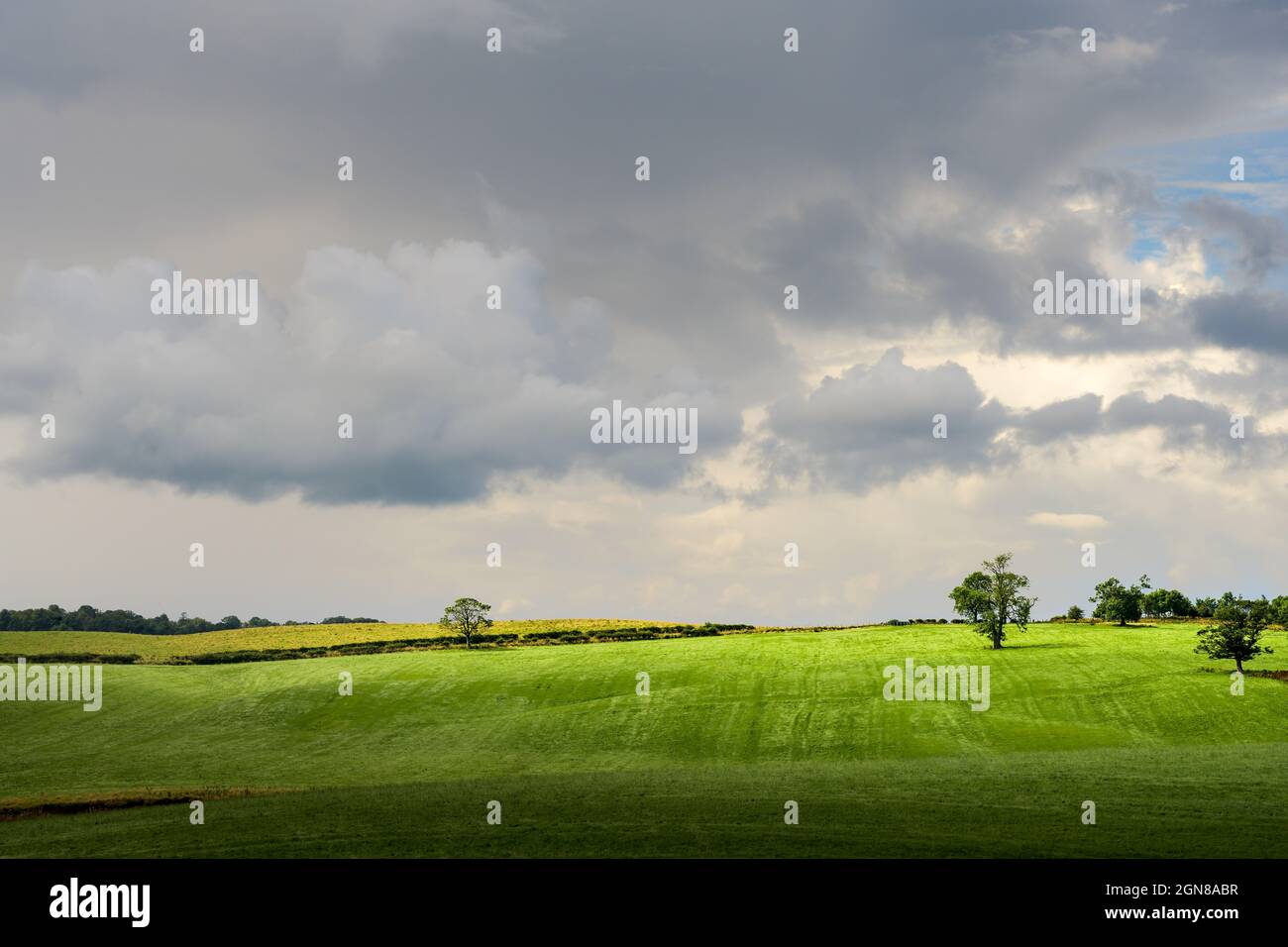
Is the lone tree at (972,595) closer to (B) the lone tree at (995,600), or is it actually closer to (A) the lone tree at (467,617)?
(B) the lone tree at (995,600)

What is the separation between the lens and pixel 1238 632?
9081 centimetres

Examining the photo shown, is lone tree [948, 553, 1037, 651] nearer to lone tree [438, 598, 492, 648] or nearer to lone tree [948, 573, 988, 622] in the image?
lone tree [948, 573, 988, 622]

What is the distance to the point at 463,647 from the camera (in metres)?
132

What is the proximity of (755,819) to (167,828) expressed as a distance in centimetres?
2351

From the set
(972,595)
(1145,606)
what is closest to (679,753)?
(972,595)

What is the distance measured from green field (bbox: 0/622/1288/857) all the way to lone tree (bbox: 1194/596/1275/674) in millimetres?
1785

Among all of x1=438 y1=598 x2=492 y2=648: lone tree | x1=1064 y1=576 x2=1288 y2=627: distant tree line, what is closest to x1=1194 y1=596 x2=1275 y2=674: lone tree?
x1=1064 y1=576 x2=1288 y2=627: distant tree line

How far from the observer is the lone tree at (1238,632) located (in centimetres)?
9006

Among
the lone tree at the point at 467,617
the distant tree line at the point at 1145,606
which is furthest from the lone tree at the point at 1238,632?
the lone tree at the point at 467,617

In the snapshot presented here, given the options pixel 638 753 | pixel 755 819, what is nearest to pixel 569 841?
pixel 755 819

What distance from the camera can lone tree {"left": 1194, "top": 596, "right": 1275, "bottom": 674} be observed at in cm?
9006

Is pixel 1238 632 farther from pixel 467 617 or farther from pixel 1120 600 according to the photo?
pixel 467 617

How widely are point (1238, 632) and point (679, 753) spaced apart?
5369 cm
